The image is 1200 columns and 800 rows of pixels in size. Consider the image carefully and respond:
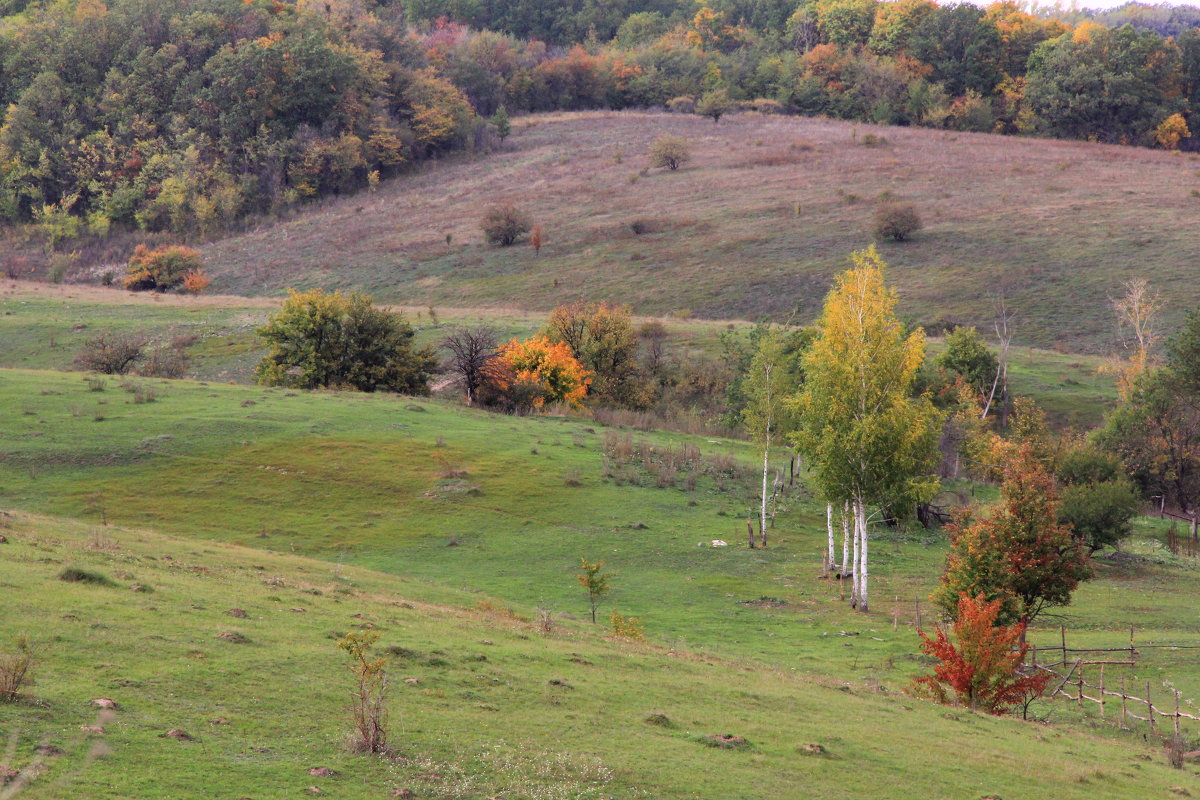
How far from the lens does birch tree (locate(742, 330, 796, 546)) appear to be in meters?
39.1

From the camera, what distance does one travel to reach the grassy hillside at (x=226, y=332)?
61281 mm

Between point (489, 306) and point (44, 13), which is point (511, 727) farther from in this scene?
point (44, 13)

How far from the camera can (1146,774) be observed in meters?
17.1

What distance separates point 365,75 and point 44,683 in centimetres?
12358

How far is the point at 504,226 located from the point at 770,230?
25013 millimetres

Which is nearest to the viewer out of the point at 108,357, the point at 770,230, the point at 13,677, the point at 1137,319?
the point at 13,677

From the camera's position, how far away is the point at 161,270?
95.6 meters

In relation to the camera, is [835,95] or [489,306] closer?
[489,306]

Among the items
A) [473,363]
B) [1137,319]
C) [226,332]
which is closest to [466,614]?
[473,363]

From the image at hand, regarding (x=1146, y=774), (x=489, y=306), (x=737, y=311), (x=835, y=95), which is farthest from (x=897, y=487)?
(x=835, y=95)

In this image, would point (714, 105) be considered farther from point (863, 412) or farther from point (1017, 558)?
point (1017, 558)

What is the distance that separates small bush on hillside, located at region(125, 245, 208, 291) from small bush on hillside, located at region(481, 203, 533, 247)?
2692 cm

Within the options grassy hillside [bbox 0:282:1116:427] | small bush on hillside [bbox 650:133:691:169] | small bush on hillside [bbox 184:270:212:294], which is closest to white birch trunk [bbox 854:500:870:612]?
grassy hillside [bbox 0:282:1116:427]

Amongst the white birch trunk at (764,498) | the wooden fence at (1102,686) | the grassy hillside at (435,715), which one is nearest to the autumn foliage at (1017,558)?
the wooden fence at (1102,686)
